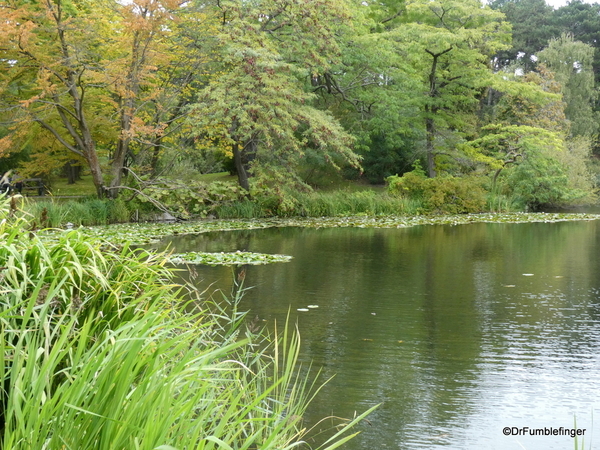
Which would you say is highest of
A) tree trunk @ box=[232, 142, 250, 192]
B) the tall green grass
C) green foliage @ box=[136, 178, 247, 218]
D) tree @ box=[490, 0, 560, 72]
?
tree @ box=[490, 0, 560, 72]

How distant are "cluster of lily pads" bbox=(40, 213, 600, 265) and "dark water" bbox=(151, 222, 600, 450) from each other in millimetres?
596

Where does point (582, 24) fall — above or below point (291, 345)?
above

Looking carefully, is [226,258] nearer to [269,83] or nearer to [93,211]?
[93,211]

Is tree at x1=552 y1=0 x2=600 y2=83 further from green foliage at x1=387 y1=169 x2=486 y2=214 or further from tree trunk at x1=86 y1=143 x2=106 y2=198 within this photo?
tree trunk at x1=86 y1=143 x2=106 y2=198

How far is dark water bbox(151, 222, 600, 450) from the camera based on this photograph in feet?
13.7

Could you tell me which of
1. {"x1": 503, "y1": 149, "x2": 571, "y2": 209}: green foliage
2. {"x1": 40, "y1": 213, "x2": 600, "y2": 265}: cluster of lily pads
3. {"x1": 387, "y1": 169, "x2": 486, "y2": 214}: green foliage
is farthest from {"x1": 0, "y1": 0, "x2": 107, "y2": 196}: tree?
{"x1": 503, "y1": 149, "x2": 571, "y2": 209}: green foliage

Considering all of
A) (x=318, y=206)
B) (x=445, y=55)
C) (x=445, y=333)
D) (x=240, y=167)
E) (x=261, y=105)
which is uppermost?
(x=445, y=55)

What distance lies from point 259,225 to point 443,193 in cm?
766

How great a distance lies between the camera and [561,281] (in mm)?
9266

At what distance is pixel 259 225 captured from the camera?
1683 cm

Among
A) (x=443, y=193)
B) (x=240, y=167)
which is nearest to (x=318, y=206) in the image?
(x=240, y=167)

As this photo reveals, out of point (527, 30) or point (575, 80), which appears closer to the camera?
point (575, 80)

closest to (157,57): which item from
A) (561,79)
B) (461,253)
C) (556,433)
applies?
(461,253)

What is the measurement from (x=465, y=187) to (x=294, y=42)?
25.0 feet
